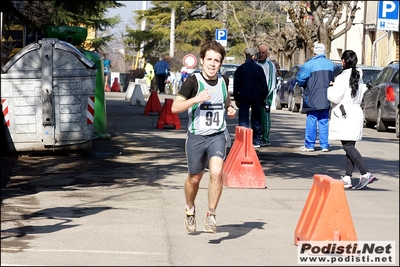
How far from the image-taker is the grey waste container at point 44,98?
14.5 m

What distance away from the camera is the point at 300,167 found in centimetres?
1436

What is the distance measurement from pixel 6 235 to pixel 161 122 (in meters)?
13.1

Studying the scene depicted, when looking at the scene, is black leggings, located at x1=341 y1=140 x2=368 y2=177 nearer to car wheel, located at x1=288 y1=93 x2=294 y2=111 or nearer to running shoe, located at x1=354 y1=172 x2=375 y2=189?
running shoe, located at x1=354 y1=172 x2=375 y2=189

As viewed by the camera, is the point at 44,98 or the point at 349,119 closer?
the point at 349,119

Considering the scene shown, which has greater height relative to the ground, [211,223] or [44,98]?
[44,98]

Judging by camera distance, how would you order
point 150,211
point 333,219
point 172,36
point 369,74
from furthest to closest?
1. point 172,36
2. point 369,74
3. point 150,211
4. point 333,219

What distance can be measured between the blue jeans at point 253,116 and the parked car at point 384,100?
16.9 ft

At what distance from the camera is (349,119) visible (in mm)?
11953

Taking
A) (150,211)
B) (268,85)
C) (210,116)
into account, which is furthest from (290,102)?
(210,116)

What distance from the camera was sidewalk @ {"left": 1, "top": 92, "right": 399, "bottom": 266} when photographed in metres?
7.56

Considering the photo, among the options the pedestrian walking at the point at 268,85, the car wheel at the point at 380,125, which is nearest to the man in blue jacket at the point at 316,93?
the pedestrian walking at the point at 268,85

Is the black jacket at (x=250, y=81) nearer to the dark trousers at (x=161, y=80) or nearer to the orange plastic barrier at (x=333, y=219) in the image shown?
the orange plastic barrier at (x=333, y=219)

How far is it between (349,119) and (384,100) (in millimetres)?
10683

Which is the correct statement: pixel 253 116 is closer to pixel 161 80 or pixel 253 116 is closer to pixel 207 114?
pixel 207 114
